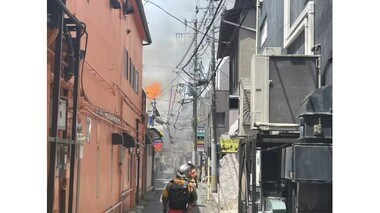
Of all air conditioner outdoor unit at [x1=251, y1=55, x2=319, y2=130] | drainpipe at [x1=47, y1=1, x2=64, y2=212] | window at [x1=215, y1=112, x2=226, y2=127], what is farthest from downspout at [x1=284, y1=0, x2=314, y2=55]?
window at [x1=215, y1=112, x2=226, y2=127]

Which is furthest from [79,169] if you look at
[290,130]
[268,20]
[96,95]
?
[268,20]

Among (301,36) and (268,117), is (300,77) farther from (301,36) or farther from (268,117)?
(301,36)

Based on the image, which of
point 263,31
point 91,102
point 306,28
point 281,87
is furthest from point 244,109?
point 263,31

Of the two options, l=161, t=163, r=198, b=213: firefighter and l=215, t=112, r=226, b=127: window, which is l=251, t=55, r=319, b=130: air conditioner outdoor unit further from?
l=215, t=112, r=226, b=127: window

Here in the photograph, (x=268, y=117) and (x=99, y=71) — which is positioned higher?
(x=99, y=71)

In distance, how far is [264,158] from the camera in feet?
26.2

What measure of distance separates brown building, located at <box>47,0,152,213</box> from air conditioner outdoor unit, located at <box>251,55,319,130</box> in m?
2.60

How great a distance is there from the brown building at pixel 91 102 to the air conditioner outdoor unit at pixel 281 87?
2.60m

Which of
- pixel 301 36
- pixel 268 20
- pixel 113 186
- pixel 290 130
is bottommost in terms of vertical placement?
pixel 113 186

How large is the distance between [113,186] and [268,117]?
6910mm

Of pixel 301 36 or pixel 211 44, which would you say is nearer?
pixel 301 36

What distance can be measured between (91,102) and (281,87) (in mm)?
3908

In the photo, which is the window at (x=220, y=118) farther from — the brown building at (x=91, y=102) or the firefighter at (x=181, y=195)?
the firefighter at (x=181, y=195)

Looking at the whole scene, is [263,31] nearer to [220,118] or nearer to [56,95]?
[56,95]
